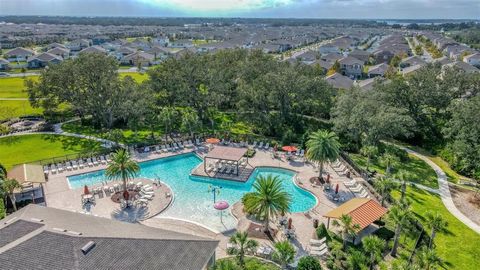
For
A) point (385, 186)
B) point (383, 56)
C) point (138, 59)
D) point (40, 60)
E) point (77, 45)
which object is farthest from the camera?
point (77, 45)

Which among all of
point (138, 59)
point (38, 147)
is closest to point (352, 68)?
point (138, 59)

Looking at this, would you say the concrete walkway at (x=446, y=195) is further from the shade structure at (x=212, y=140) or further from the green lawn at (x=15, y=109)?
the green lawn at (x=15, y=109)

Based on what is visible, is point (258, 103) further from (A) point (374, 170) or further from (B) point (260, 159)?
(A) point (374, 170)

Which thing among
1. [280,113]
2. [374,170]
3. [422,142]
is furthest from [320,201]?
[422,142]

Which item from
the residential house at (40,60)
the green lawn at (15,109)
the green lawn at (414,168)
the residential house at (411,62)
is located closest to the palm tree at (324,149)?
the green lawn at (414,168)

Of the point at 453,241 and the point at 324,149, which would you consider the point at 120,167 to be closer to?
the point at 324,149

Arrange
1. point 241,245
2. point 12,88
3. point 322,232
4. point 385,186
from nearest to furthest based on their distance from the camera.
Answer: point 241,245, point 322,232, point 385,186, point 12,88
